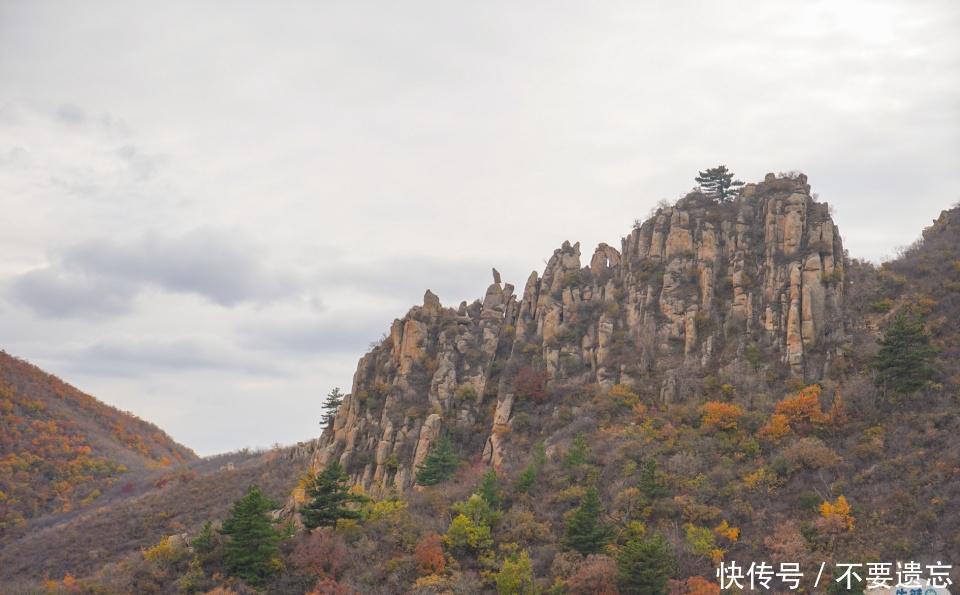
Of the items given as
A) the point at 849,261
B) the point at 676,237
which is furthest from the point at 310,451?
the point at 849,261

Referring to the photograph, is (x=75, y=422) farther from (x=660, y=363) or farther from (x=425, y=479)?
(x=660, y=363)

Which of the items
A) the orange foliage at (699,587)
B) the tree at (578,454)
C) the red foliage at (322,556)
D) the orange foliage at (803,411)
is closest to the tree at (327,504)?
the red foliage at (322,556)

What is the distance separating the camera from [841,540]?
4700 centimetres

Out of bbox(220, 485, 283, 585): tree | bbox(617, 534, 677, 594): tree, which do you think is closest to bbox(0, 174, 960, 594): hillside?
bbox(617, 534, 677, 594): tree

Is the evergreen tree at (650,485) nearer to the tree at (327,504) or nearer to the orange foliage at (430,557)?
the orange foliage at (430,557)

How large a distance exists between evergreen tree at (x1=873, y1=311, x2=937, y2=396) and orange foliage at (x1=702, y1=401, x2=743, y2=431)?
10393 mm

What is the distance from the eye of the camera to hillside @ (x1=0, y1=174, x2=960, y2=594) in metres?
49.2

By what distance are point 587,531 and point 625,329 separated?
2849 centimetres

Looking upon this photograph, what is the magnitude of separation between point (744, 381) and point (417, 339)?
103ft

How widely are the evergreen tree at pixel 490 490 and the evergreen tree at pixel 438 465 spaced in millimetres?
6548

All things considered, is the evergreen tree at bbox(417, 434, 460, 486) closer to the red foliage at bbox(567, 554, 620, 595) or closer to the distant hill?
the red foliage at bbox(567, 554, 620, 595)

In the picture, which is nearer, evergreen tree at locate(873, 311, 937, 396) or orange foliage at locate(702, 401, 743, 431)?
evergreen tree at locate(873, 311, 937, 396)

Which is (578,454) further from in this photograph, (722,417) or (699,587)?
(699,587)

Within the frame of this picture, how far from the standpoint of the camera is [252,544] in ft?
167
